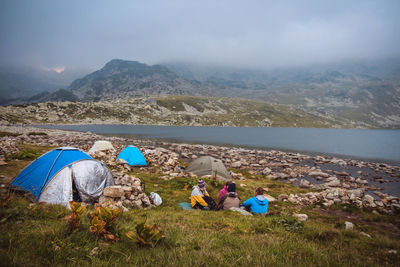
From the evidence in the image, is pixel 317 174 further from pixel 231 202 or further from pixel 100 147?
pixel 100 147

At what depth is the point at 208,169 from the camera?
18438mm

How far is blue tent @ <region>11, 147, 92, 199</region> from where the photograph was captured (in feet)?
30.9

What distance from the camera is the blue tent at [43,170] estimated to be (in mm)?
9422

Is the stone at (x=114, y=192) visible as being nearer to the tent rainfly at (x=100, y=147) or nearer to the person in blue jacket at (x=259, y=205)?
the person in blue jacket at (x=259, y=205)

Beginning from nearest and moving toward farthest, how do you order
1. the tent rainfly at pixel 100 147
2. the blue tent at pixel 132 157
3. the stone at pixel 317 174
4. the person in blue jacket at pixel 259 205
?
the person in blue jacket at pixel 259 205 < the blue tent at pixel 132 157 < the tent rainfly at pixel 100 147 < the stone at pixel 317 174

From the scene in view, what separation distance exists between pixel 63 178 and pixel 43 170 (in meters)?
1.28

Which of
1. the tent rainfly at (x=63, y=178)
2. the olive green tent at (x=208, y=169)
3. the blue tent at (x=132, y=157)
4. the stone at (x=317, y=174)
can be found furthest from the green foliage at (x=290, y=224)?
the stone at (x=317, y=174)

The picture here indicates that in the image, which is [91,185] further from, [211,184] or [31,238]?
[211,184]

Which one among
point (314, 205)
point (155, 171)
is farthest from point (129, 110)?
point (314, 205)

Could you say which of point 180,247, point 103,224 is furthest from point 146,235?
point 103,224

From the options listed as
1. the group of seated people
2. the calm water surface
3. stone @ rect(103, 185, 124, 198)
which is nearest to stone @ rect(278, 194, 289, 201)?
the group of seated people

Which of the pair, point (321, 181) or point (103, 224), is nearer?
point (103, 224)

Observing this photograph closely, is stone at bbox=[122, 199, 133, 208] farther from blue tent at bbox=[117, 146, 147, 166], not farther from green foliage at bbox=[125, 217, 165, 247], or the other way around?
blue tent at bbox=[117, 146, 147, 166]

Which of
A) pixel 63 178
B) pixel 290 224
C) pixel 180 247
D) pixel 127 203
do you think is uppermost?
pixel 180 247
